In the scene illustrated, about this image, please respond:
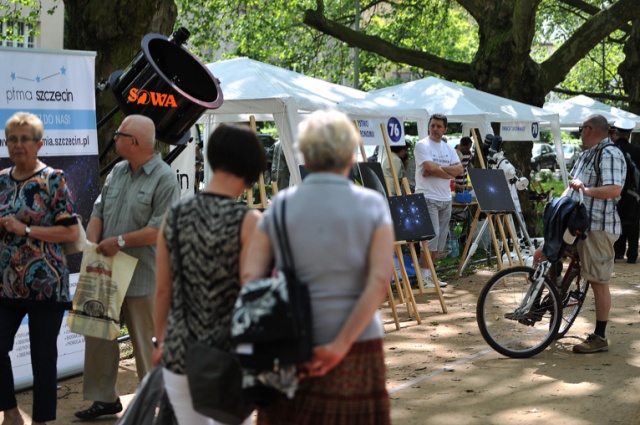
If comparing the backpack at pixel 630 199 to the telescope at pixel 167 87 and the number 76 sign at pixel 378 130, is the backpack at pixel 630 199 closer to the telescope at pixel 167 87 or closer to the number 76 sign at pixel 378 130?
the number 76 sign at pixel 378 130

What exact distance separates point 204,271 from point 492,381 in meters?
4.21

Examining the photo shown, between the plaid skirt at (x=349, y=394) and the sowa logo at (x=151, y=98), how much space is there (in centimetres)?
404

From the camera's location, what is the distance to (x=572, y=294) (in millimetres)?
8500

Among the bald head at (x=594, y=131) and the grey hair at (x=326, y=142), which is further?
the bald head at (x=594, y=131)

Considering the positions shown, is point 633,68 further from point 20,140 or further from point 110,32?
point 20,140

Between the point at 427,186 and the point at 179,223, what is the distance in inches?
341

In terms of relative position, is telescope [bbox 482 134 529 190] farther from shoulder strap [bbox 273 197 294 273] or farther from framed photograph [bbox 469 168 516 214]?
shoulder strap [bbox 273 197 294 273]

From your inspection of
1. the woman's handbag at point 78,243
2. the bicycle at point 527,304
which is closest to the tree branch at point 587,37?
A: the bicycle at point 527,304

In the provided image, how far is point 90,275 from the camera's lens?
6066 mm

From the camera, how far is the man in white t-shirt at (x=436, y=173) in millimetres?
12086

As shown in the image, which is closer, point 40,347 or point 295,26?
point 40,347

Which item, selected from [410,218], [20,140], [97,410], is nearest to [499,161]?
[410,218]

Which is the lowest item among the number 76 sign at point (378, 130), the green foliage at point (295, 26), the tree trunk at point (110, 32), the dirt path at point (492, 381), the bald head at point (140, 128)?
the dirt path at point (492, 381)

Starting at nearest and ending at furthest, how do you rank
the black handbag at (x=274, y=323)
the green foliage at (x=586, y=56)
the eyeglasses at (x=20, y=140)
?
the black handbag at (x=274, y=323)
the eyeglasses at (x=20, y=140)
the green foliage at (x=586, y=56)
